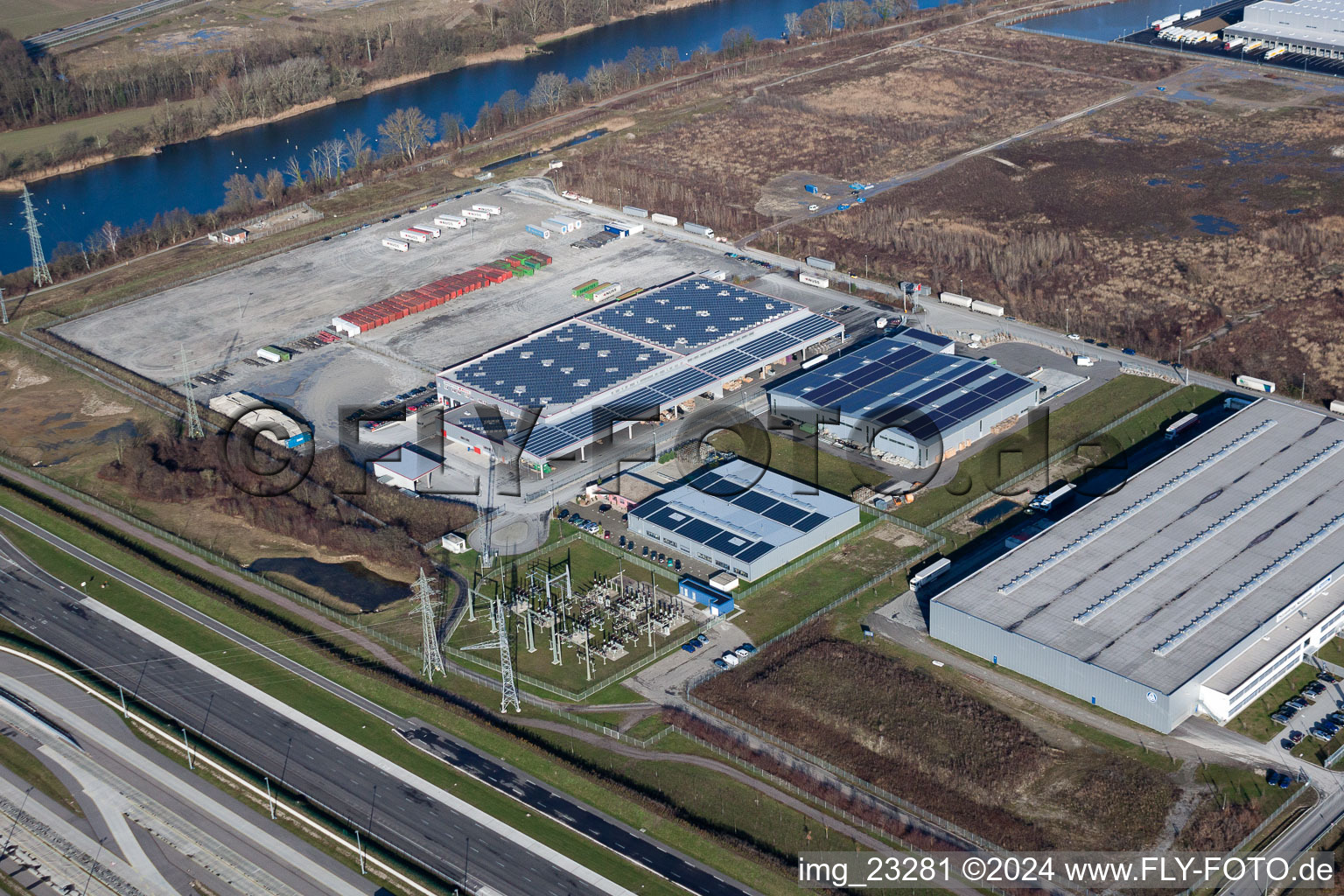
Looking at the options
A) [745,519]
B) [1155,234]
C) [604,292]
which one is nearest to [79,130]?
[604,292]

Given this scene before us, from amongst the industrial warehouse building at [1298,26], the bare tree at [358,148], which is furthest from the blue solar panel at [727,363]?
the industrial warehouse building at [1298,26]

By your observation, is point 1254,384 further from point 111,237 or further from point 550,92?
point 111,237

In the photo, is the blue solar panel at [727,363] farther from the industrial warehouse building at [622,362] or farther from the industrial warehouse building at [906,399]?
the industrial warehouse building at [906,399]

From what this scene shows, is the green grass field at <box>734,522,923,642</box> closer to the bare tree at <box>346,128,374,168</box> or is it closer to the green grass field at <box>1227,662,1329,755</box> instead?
the green grass field at <box>1227,662,1329,755</box>

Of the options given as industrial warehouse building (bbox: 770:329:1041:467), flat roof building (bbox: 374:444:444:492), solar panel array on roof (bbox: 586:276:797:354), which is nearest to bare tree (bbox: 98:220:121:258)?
solar panel array on roof (bbox: 586:276:797:354)

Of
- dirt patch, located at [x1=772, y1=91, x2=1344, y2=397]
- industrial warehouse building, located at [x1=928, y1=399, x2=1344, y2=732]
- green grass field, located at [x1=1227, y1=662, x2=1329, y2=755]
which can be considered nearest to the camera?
green grass field, located at [x1=1227, y1=662, x2=1329, y2=755]
